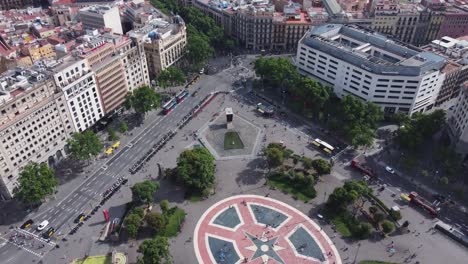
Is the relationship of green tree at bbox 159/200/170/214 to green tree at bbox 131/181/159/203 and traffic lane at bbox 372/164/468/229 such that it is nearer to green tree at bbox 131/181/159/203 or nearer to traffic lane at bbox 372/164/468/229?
green tree at bbox 131/181/159/203

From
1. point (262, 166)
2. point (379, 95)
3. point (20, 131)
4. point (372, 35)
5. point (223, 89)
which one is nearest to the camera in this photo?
point (20, 131)

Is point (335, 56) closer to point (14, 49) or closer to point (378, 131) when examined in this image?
point (378, 131)

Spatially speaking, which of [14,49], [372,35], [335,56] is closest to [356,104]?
[335,56]

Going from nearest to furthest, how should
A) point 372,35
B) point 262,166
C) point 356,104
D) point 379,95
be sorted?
point 262,166 < point 356,104 < point 379,95 < point 372,35

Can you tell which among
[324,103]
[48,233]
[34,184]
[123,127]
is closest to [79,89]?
[123,127]

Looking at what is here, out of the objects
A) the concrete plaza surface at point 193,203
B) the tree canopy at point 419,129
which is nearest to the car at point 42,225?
the concrete plaza surface at point 193,203

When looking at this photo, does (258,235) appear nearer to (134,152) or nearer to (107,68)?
(134,152)

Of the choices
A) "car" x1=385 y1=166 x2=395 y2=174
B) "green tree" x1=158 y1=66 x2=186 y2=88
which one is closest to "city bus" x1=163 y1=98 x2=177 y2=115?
"green tree" x1=158 y1=66 x2=186 y2=88

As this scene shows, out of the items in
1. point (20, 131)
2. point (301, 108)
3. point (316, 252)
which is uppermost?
point (20, 131)
